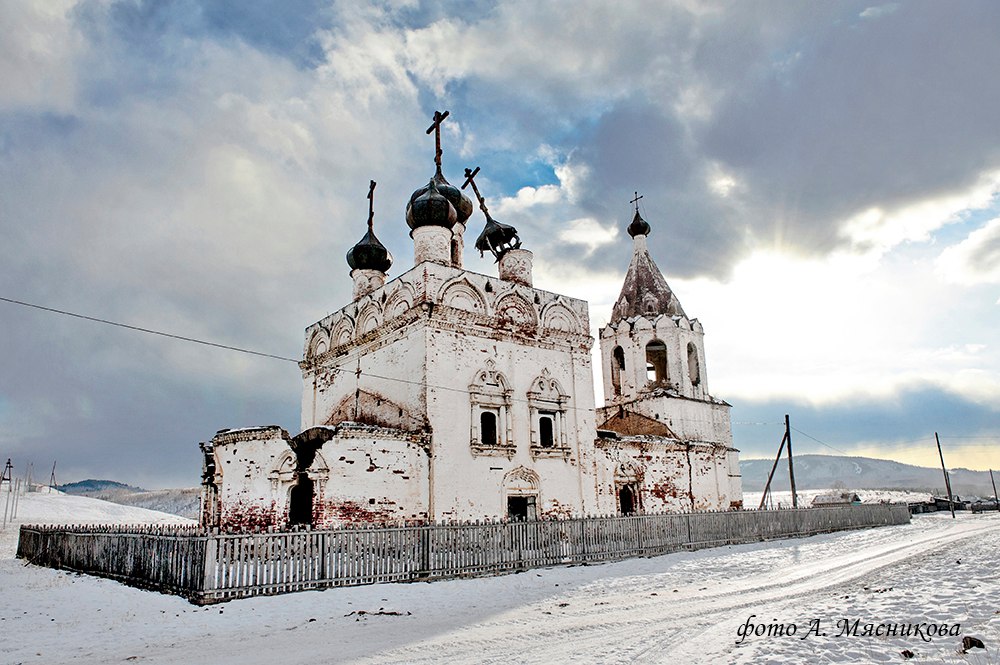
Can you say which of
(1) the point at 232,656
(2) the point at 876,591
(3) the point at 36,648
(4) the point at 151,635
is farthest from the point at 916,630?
(3) the point at 36,648

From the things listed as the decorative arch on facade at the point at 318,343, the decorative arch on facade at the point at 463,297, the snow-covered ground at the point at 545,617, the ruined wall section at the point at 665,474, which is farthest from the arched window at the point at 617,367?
the snow-covered ground at the point at 545,617

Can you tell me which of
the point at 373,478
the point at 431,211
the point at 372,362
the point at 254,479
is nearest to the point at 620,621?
the point at 373,478

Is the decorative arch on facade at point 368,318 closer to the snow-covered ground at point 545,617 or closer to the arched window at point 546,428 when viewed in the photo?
the arched window at point 546,428

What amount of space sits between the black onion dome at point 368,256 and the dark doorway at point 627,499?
12.0m

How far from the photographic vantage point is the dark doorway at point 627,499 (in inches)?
954

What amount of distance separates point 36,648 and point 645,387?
2457 cm

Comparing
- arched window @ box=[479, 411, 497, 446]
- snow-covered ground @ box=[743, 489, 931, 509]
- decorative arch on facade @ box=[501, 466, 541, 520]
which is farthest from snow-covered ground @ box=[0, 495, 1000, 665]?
snow-covered ground @ box=[743, 489, 931, 509]

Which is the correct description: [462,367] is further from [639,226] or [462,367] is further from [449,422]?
[639,226]

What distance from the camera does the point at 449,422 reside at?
19.2 metres

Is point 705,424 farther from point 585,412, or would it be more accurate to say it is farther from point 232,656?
point 232,656

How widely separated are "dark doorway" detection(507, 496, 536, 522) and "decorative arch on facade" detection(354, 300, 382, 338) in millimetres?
6949

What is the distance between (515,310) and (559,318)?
1898mm

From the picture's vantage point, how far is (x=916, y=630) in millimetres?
7730

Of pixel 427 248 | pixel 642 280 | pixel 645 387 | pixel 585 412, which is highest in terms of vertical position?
pixel 642 280
